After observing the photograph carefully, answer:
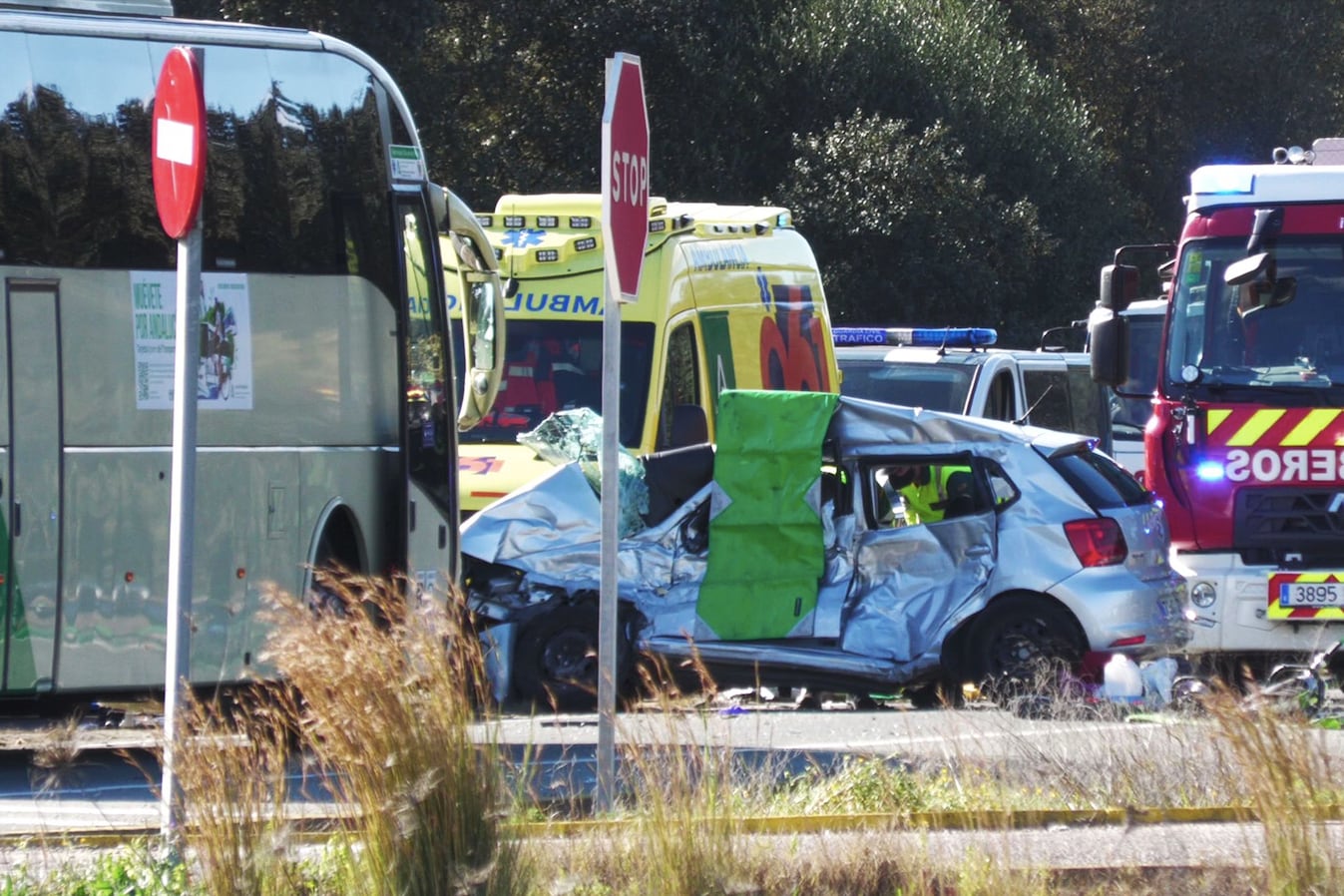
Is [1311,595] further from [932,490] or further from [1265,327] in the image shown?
[932,490]

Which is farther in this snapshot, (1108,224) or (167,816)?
(1108,224)

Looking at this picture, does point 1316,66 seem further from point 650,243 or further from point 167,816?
point 167,816

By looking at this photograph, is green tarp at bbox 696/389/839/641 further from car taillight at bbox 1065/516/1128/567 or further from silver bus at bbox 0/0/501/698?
silver bus at bbox 0/0/501/698

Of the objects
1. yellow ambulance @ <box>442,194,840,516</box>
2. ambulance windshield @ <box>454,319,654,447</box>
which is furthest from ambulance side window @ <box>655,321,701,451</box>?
ambulance windshield @ <box>454,319,654,447</box>

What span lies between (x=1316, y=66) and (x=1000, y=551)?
2941cm

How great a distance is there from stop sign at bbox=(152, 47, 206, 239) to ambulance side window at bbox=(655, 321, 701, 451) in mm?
5640

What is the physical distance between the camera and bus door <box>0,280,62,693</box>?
25.0ft

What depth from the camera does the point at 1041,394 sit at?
56.9ft

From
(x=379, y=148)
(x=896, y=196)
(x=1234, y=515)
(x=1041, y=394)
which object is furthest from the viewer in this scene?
(x=896, y=196)

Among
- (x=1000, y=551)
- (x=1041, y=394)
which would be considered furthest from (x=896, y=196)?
(x=1000, y=551)

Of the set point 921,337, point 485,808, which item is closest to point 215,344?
point 485,808

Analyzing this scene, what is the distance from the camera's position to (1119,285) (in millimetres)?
10461

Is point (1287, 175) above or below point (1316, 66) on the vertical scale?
below

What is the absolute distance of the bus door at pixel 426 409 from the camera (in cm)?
877
